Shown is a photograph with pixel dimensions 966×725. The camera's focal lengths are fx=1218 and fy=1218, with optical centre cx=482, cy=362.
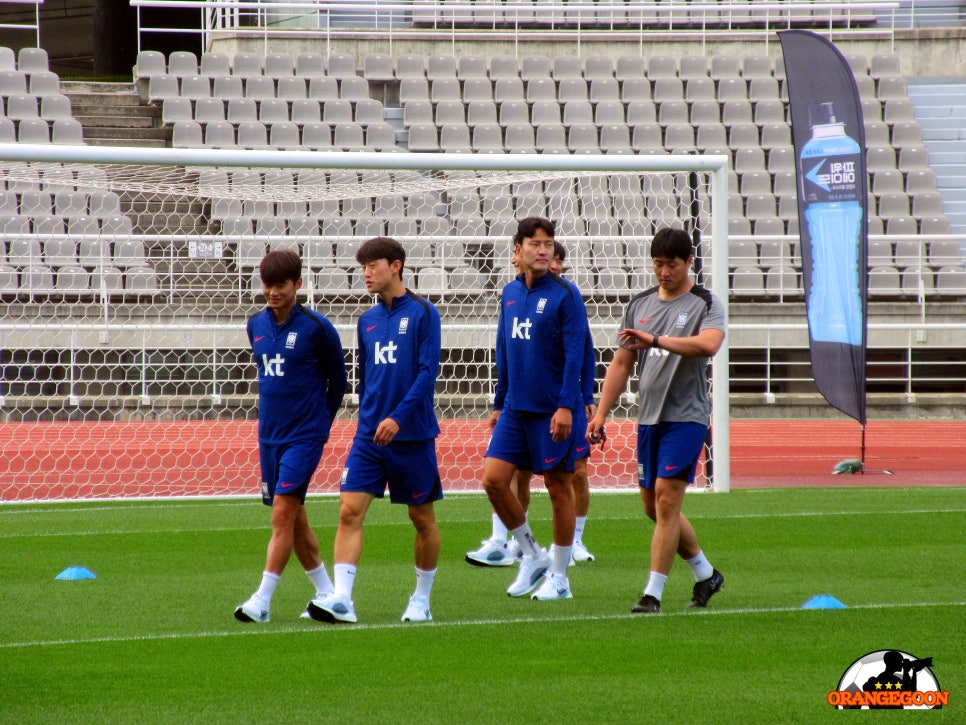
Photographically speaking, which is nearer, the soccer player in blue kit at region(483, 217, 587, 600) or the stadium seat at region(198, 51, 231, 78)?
the soccer player in blue kit at region(483, 217, 587, 600)

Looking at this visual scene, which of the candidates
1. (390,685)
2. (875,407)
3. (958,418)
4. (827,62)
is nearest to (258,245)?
(827,62)

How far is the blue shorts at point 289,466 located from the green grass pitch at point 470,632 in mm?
641

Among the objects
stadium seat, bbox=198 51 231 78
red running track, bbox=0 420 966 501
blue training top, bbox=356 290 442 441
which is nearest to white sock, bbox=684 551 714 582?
blue training top, bbox=356 290 442 441

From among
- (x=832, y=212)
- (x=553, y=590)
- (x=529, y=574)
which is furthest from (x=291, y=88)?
(x=553, y=590)

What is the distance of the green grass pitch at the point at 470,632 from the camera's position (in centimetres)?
432

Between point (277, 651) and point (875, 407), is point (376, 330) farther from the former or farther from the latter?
point (875, 407)

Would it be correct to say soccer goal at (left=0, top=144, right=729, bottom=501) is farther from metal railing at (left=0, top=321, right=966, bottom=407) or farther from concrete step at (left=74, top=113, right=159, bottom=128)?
concrete step at (left=74, top=113, right=159, bottom=128)

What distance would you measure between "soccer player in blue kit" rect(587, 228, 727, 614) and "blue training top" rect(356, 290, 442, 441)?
91 centimetres

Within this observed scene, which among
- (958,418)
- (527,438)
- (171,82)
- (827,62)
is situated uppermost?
(171,82)

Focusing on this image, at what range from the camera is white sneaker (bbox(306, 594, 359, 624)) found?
18.7 feet

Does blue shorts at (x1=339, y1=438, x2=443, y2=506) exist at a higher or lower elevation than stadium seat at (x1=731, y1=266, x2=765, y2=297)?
lower

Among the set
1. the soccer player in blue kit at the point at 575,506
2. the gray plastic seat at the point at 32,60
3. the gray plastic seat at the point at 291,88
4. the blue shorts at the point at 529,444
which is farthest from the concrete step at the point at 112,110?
the blue shorts at the point at 529,444

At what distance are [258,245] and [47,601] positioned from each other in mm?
10100

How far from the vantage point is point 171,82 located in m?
21.0
